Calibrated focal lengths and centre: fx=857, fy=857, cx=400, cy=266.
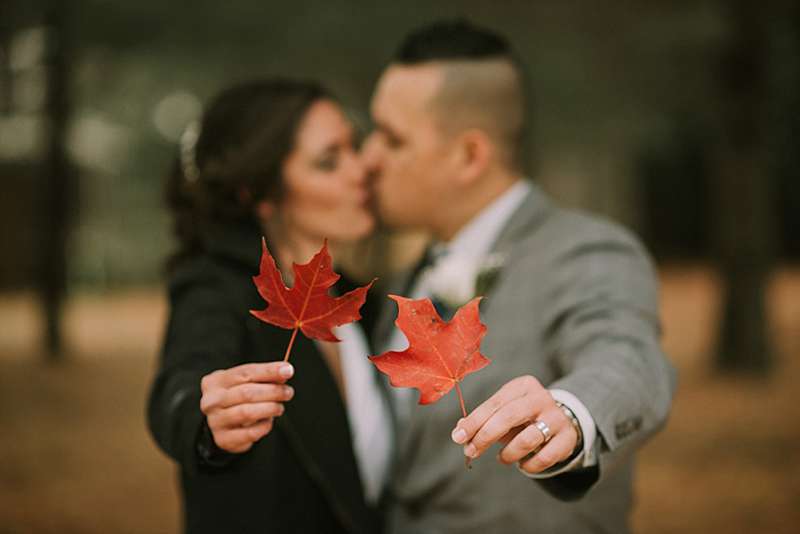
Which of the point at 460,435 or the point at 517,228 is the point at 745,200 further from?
the point at 460,435

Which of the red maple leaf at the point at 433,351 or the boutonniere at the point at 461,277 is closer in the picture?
the red maple leaf at the point at 433,351

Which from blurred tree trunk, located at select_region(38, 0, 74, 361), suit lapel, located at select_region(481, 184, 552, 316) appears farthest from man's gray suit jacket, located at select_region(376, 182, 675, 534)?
blurred tree trunk, located at select_region(38, 0, 74, 361)

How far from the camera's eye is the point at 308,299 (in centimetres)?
126

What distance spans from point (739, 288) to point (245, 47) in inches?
263

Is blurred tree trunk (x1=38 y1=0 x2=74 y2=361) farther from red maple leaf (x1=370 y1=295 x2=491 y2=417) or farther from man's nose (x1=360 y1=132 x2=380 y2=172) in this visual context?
red maple leaf (x1=370 y1=295 x2=491 y2=417)

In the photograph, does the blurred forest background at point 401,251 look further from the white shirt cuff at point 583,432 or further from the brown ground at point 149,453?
the white shirt cuff at point 583,432

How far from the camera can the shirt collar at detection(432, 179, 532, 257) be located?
2.44 meters

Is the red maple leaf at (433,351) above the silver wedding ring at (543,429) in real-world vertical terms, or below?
above

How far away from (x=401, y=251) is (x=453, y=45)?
49.1ft

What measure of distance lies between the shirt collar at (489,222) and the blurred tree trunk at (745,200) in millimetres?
7074

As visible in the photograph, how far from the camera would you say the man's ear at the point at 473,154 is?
2.43 meters

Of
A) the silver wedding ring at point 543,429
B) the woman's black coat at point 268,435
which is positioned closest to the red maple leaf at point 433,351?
the silver wedding ring at point 543,429

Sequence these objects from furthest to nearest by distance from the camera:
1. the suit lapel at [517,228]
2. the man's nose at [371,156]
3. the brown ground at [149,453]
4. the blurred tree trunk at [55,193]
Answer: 1. the blurred tree trunk at [55,193]
2. the brown ground at [149,453]
3. the man's nose at [371,156]
4. the suit lapel at [517,228]

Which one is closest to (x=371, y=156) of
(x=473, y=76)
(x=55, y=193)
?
(x=473, y=76)
